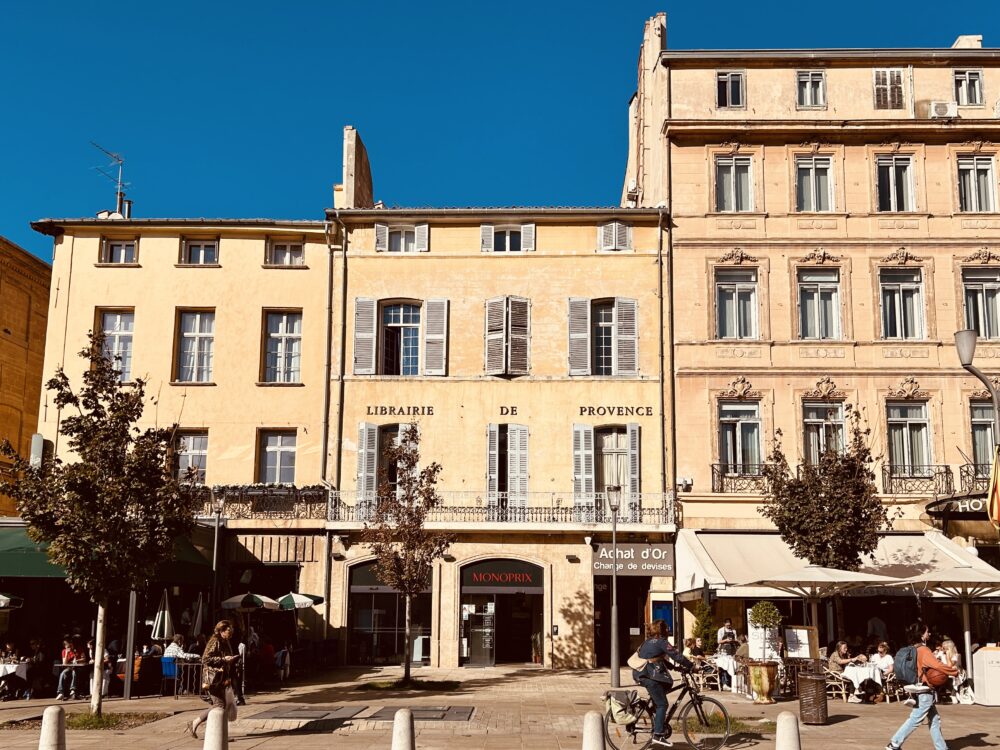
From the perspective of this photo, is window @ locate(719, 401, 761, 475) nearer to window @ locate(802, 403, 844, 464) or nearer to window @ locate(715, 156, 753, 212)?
window @ locate(802, 403, 844, 464)

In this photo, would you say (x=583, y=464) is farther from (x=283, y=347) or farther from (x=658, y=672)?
(x=658, y=672)

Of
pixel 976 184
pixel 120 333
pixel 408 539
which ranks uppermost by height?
pixel 976 184

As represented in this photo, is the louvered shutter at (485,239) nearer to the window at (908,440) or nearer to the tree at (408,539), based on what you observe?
the tree at (408,539)

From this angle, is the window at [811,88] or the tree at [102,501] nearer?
the tree at [102,501]

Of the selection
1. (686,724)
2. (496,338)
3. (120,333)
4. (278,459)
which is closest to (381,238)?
(496,338)

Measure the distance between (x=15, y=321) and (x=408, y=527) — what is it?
16.2 m

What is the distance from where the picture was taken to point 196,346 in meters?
27.1

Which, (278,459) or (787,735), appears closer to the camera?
(787,735)

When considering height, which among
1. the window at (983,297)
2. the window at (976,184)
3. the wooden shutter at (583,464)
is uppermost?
the window at (976,184)

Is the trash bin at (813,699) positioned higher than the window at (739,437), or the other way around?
the window at (739,437)

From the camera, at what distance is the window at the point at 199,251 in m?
27.6

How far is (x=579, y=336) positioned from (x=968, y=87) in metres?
11.3

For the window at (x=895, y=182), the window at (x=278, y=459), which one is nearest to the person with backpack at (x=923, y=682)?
the window at (x=895, y=182)

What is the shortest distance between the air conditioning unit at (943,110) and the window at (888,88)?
0.80 m
